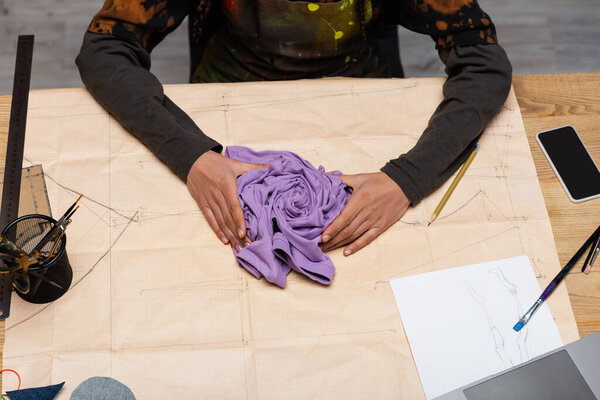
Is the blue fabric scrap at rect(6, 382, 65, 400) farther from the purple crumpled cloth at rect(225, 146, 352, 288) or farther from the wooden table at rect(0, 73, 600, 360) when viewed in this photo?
the purple crumpled cloth at rect(225, 146, 352, 288)

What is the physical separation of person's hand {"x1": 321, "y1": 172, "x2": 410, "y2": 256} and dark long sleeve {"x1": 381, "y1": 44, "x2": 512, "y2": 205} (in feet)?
0.08

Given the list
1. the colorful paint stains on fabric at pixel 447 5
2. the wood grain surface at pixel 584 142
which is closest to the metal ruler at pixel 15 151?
the colorful paint stains on fabric at pixel 447 5

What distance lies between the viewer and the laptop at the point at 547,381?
79cm

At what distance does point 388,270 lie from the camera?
0.90 m

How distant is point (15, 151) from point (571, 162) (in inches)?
39.4

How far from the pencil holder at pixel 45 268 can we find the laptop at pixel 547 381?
1.93ft

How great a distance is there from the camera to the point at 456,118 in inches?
39.3

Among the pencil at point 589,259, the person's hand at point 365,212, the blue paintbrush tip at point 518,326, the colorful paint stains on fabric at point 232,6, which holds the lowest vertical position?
the blue paintbrush tip at point 518,326

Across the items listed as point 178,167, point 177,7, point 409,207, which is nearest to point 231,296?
point 178,167

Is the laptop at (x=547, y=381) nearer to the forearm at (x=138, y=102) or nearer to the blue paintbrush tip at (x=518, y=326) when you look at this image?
the blue paintbrush tip at (x=518, y=326)

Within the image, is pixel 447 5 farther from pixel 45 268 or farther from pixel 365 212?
pixel 45 268

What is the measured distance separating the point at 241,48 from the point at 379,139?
0.38 m

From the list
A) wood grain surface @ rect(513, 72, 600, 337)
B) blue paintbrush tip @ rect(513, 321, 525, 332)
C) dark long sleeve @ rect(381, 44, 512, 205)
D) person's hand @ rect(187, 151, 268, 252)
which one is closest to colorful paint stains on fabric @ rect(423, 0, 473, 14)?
dark long sleeve @ rect(381, 44, 512, 205)

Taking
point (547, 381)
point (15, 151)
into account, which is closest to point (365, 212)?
point (547, 381)
